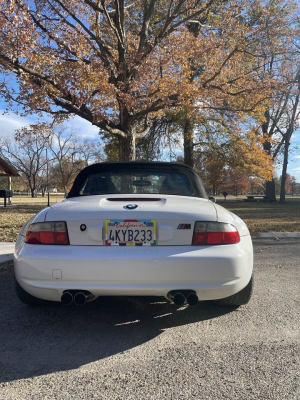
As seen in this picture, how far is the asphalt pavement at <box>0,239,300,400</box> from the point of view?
218 cm

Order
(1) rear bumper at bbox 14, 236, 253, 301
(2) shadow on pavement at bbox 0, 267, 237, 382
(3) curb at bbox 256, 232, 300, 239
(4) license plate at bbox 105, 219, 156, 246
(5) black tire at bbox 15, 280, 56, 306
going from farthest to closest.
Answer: (3) curb at bbox 256, 232, 300, 239
(5) black tire at bbox 15, 280, 56, 306
(4) license plate at bbox 105, 219, 156, 246
(1) rear bumper at bbox 14, 236, 253, 301
(2) shadow on pavement at bbox 0, 267, 237, 382

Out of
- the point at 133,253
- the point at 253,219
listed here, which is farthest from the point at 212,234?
the point at 253,219

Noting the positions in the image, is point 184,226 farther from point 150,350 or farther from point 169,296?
point 150,350

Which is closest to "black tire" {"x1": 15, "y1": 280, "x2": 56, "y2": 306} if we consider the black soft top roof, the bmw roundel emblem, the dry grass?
the bmw roundel emblem

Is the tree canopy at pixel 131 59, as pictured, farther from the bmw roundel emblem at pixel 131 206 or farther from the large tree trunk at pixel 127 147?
the bmw roundel emblem at pixel 131 206

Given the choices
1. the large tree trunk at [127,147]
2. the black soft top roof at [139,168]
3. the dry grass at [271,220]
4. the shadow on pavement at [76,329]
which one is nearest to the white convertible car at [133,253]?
the shadow on pavement at [76,329]

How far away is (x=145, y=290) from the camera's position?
281 cm

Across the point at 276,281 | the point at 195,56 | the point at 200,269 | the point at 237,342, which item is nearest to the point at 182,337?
the point at 237,342

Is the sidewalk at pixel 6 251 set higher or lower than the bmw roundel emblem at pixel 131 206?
lower

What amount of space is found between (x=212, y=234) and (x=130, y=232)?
0.71 meters

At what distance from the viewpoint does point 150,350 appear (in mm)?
2709

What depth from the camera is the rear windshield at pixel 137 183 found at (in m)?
4.13

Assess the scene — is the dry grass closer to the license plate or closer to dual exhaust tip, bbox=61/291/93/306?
the license plate

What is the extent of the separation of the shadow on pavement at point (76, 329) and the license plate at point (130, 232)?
2.08ft
